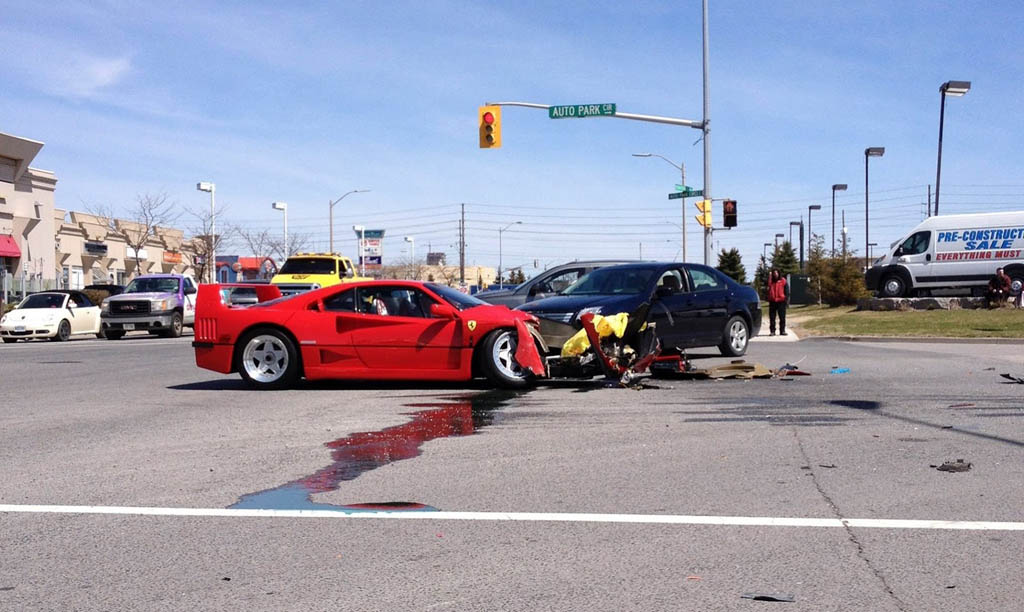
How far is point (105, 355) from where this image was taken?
19.5 metres

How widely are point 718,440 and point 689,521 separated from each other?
2650 mm

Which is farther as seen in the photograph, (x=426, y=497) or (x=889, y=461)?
(x=889, y=461)

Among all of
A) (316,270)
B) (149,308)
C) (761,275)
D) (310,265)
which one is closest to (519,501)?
(316,270)

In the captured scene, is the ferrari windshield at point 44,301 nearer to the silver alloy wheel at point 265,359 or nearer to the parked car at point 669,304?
the silver alloy wheel at point 265,359

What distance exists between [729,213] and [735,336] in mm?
13826

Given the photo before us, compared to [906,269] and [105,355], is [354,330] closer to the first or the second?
[105,355]

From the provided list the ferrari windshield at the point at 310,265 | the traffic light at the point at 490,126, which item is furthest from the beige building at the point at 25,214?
the traffic light at the point at 490,126

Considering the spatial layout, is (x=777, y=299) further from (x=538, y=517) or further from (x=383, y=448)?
(x=538, y=517)

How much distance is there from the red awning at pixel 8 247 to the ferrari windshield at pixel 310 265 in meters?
19.9

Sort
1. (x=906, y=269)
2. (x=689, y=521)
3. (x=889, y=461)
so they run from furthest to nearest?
(x=906, y=269) < (x=889, y=461) < (x=689, y=521)

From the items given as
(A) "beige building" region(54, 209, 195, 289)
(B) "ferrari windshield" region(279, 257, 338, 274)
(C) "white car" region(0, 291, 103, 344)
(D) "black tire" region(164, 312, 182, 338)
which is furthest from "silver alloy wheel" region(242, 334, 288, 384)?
(A) "beige building" region(54, 209, 195, 289)

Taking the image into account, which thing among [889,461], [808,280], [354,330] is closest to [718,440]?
[889,461]

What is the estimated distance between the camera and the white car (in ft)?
89.2

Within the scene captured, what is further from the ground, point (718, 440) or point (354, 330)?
point (354, 330)
